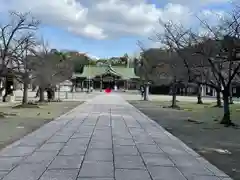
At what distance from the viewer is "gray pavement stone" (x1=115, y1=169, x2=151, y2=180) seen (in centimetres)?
664

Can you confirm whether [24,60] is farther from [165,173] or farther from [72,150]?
[165,173]

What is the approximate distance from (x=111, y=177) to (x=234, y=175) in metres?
2.45

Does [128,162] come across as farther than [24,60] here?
No

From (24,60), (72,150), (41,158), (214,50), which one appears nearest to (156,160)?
(72,150)

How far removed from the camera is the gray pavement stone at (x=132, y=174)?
664cm

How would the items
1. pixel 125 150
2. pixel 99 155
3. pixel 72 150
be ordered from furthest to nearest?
pixel 125 150
pixel 72 150
pixel 99 155

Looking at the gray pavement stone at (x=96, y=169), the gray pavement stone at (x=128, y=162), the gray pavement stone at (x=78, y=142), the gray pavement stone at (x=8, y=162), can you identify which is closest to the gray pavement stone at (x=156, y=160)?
the gray pavement stone at (x=128, y=162)

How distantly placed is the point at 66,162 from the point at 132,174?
1602 mm

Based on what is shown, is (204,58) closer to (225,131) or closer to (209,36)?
(209,36)

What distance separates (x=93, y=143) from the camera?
10.7 meters

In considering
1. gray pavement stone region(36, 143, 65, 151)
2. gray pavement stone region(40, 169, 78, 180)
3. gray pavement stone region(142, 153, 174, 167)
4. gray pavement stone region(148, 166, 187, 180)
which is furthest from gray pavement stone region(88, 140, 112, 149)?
gray pavement stone region(40, 169, 78, 180)

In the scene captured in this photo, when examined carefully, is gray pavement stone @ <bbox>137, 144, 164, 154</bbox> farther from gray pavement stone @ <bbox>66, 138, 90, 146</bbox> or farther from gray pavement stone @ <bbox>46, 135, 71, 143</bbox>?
gray pavement stone @ <bbox>46, 135, 71, 143</bbox>

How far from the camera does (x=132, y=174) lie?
22.8 ft

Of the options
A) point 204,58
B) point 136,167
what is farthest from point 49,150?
point 204,58
